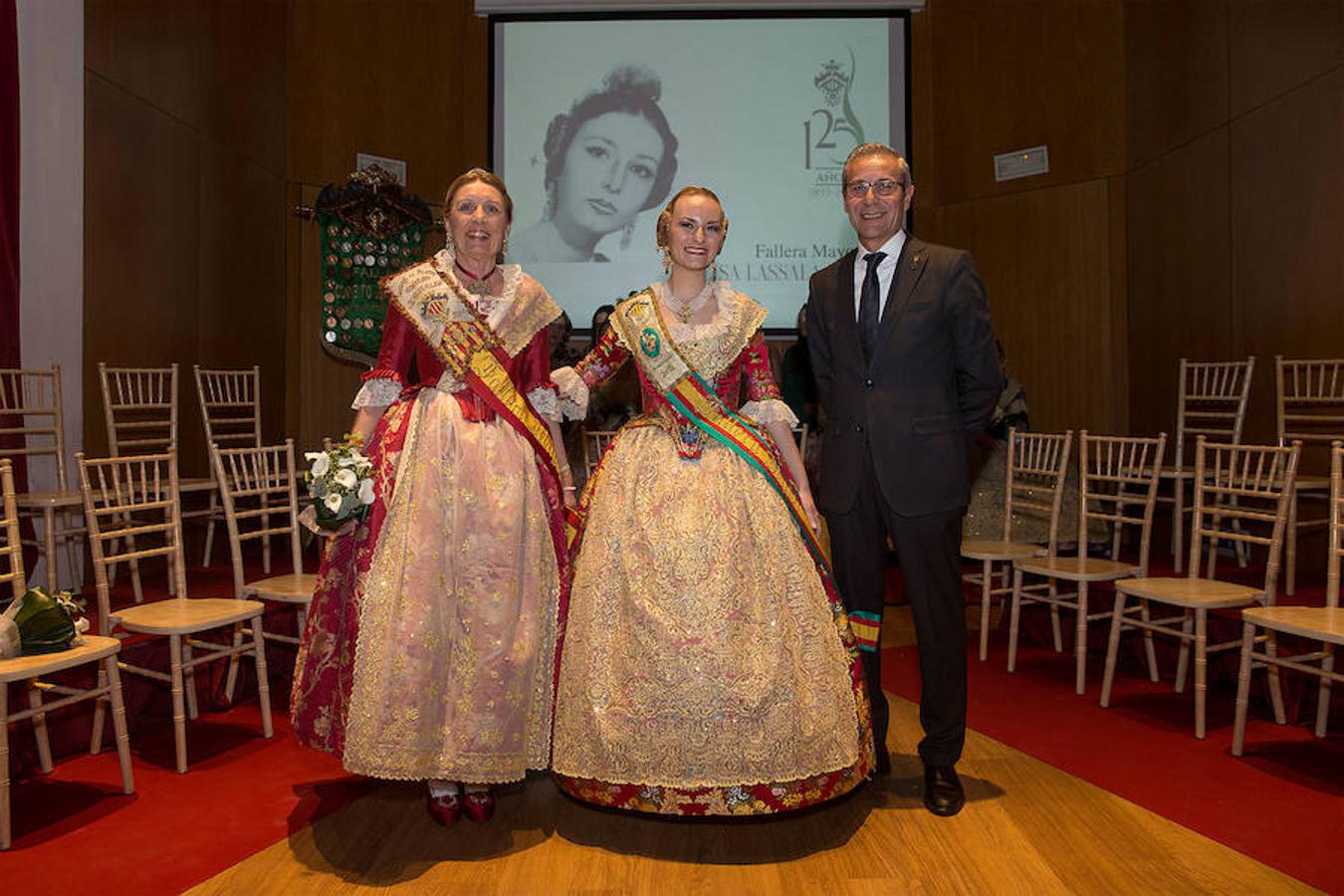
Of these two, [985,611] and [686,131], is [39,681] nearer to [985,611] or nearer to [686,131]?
[985,611]

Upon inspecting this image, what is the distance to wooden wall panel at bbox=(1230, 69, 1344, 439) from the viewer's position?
4.75 meters

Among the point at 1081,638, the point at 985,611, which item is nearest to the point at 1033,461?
the point at 985,611

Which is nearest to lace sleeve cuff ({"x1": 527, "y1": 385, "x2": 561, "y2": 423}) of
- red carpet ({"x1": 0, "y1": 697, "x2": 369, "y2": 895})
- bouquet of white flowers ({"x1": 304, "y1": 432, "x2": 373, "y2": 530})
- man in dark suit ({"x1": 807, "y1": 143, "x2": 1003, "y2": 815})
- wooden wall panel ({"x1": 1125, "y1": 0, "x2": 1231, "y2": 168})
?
bouquet of white flowers ({"x1": 304, "y1": 432, "x2": 373, "y2": 530})

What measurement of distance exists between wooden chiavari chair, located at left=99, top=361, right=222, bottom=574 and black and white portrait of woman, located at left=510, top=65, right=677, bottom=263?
8.46ft

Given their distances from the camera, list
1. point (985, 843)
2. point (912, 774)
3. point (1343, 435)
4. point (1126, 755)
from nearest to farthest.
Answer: point (985, 843) < point (912, 774) < point (1126, 755) < point (1343, 435)

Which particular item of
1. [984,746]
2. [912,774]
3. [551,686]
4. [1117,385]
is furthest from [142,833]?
[1117,385]

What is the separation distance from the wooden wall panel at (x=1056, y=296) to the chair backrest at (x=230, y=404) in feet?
15.5

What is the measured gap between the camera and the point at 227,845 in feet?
8.46

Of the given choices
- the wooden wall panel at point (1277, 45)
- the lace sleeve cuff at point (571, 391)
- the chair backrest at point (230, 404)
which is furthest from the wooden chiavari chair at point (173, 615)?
the wooden wall panel at point (1277, 45)

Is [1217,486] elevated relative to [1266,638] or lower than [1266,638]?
elevated

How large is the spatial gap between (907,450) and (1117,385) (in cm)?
447

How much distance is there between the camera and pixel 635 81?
696cm

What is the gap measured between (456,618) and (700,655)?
0.62 metres

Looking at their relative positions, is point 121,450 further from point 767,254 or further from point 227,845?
point 767,254
